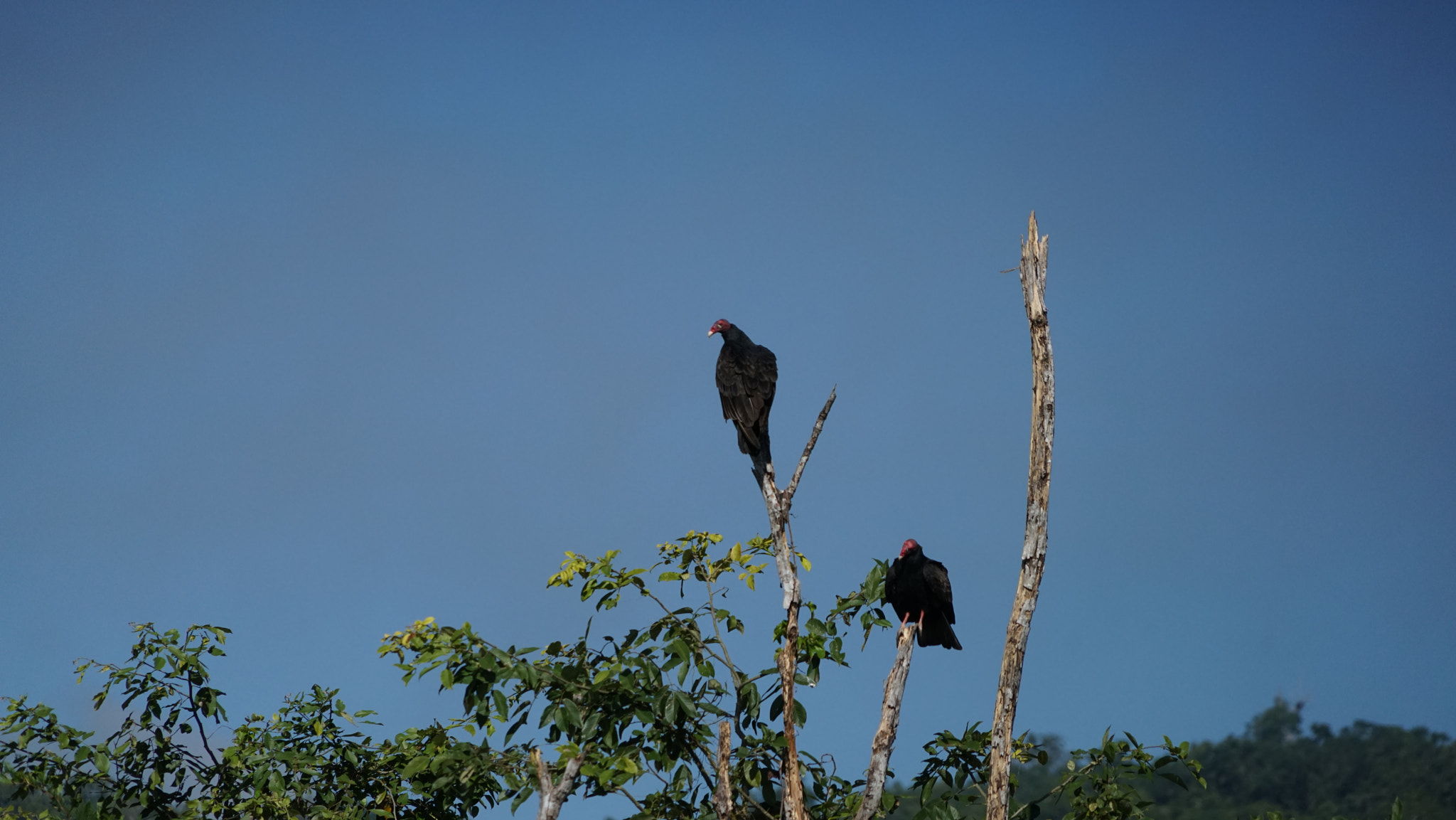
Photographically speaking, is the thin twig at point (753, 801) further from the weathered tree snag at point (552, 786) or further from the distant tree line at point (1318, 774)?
the distant tree line at point (1318, 774)

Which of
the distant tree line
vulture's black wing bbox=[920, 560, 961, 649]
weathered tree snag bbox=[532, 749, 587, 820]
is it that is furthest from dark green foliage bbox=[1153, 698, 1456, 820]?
weathered tree snag bbox=[532, 749, 587, 820]

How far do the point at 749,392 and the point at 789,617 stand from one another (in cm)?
205

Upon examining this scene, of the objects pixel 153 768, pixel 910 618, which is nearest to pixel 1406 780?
pixel 910 618

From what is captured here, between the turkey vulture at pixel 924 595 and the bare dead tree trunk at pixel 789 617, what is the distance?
1086mm

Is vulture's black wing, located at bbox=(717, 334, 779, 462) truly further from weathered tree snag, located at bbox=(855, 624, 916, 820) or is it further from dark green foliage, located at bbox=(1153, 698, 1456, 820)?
dark green foliage, located at bbox=(1153, 698, 1456, 820)

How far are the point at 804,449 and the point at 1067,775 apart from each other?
2605 millimetres

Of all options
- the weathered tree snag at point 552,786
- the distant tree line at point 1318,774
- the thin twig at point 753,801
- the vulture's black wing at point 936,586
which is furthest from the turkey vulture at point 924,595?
the distant tree line at point 1318,774

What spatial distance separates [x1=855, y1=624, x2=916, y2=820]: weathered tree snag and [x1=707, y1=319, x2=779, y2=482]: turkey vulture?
145cm

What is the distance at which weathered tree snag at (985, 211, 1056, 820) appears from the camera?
7902 millimetres

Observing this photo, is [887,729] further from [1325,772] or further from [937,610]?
[1325,772]

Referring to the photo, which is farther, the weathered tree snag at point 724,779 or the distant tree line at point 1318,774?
the distant tree line at point 1318,774

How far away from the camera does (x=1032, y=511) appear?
27.5ft

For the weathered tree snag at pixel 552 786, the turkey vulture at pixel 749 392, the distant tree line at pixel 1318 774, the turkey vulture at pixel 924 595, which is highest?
the distant tree line at pixel 1318 774

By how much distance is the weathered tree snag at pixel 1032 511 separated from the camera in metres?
7.90
